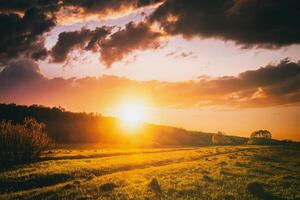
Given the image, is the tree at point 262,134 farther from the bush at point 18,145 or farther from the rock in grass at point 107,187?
the rock in grass at point 107,187

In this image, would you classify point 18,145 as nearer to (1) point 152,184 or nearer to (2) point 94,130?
(1) point 152,184

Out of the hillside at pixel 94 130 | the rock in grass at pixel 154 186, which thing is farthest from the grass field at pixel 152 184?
the hillside at pixel 94 130

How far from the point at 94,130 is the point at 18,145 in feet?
277

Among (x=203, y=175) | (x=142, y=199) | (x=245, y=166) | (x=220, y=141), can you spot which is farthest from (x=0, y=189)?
(x=220, y=141)

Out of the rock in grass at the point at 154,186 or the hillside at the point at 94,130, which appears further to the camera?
the hillside at the point at 94,130

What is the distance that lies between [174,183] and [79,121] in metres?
114

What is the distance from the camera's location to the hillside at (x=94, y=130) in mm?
112000

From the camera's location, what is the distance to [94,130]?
126 meters

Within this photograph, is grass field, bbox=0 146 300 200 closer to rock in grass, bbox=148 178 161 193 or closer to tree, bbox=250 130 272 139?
rock in grass, bbox=148 178 161 193

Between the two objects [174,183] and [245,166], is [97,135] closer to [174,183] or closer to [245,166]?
[245,166]

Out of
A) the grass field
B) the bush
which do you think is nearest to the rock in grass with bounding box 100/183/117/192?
the grass field

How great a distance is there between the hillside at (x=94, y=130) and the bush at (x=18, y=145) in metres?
56.5

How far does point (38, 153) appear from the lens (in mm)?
46156

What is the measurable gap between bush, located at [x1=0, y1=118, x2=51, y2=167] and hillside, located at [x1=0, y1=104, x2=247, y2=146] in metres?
56.5
